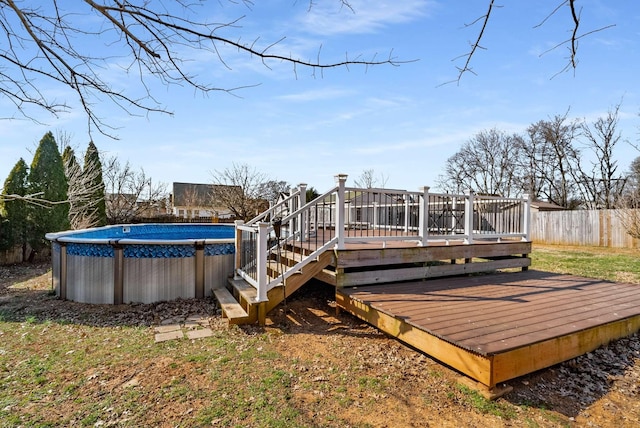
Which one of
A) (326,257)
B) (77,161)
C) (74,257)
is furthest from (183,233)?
(326,257)

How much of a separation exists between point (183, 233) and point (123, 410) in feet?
35.9

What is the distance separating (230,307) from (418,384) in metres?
2.69

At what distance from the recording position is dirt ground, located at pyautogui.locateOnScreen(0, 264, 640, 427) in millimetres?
2553

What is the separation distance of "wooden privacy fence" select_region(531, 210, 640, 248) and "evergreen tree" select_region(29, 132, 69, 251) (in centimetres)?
2104

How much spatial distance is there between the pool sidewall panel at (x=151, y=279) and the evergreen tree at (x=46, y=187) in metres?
6.76

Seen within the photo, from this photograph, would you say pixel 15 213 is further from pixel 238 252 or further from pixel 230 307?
pixel 230 307

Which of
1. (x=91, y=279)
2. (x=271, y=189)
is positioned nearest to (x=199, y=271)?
(x=91, y=279)

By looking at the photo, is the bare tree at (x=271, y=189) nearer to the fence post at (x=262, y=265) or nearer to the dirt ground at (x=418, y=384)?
the fence post at (x=262, y=265)

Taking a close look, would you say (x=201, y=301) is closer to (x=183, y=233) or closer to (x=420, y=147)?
(x=183, y=233)

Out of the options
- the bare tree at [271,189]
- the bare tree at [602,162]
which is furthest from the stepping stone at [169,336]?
the bare tree at [602,162]

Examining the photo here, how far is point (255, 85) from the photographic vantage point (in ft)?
7.84

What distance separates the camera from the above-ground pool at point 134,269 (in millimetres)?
5430

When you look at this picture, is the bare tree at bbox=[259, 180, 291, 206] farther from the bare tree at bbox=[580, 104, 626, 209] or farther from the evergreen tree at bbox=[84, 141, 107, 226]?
the bare tree at bbox=[580, 104, 626, 209]

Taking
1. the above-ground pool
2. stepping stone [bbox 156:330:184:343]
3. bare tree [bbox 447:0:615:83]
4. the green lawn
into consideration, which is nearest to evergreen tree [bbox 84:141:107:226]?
the above-ground pool
